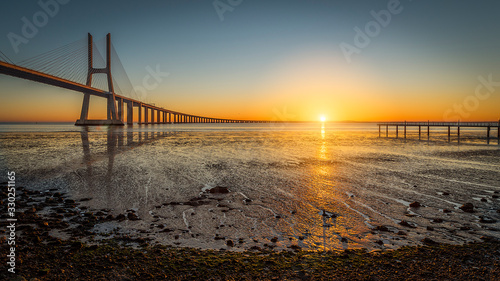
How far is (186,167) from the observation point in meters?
13.4

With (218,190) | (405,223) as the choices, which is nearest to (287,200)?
(218,190)

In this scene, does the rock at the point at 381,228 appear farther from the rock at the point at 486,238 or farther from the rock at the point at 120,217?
the rock at the point at 120,217

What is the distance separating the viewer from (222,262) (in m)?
3.86

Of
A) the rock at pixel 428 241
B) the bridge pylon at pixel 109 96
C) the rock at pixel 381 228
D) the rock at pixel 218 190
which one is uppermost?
the bridge pylon at pixel 109 96

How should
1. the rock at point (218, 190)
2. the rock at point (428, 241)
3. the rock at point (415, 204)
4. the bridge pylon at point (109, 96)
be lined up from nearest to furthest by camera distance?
the rock at point (428, 241) → the rock at point (415, 204) → the rock at point (218, 190) → the bridge pylon at point (109, 96)

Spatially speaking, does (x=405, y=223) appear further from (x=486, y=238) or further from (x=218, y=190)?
(x=218, y=190)

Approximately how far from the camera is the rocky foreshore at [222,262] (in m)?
3.48

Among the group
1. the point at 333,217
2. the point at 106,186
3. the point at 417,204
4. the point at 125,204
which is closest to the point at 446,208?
the point at 417,204

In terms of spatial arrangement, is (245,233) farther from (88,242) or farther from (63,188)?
(63,188)

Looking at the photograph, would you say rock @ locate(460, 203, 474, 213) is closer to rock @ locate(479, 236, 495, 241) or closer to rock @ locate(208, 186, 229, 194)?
rock @ locate(479, 236, 495, 241)

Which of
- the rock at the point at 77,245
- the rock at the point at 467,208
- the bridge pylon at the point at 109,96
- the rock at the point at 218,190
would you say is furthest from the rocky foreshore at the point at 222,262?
the bridge pylon at the point at 109,96

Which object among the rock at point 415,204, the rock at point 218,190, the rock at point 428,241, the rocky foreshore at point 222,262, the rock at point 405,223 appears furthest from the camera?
the rock at point 218,190

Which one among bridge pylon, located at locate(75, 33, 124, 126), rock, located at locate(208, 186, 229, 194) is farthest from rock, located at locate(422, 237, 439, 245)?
bridge pylon, located at locate(75, 33, 124, 126)

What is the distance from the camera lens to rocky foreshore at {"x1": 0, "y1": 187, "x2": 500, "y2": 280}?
3.48 meters
